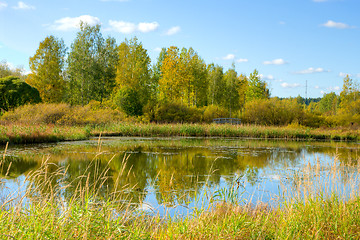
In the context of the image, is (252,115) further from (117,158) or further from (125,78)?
(117,158)

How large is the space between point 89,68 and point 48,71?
14.7 feet

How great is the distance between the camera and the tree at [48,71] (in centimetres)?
3562

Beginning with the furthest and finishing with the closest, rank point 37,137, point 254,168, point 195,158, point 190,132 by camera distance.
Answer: point 190,132
point 37,137
point 195,158
point 254,168

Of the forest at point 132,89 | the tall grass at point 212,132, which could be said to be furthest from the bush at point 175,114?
the tall grass at point 212,132

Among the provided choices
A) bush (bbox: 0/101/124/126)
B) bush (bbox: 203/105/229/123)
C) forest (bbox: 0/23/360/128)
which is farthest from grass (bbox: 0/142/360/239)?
bush (bbox: 203/105/229/123)

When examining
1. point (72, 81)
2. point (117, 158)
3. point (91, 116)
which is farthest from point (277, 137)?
point (72, 81)

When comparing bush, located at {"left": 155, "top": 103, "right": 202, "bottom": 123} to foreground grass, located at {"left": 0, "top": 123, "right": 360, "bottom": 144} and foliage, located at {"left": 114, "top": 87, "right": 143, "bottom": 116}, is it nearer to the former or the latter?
foliage, located at {"left": 114, "top": 87, "right": 143, "bottom": 116}

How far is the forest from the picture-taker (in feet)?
103

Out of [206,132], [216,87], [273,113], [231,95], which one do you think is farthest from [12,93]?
[231,95]

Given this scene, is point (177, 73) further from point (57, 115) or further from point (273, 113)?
point (57, 115)

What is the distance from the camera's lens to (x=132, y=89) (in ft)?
108

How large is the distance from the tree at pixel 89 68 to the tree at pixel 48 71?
1715 mm

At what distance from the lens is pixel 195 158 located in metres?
13.1

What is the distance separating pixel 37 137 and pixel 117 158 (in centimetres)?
693
